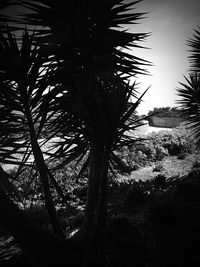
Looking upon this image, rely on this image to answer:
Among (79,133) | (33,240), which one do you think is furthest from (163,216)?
(33,240)

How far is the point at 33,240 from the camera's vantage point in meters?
1.30

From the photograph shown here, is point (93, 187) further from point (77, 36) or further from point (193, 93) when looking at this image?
point (193, 93)

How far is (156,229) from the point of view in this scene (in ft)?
10.9

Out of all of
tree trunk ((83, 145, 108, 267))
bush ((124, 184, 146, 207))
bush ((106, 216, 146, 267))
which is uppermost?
tree trunk ((83, 145, 108, 267))

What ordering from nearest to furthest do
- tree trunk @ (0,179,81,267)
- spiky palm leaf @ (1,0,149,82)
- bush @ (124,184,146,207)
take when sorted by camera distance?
tree trunk @ (0,179,81,267) < spiky palm leaf @ (1,0,149,82) < bush @ (124,184,146,207)

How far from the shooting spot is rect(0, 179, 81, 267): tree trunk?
125 cm

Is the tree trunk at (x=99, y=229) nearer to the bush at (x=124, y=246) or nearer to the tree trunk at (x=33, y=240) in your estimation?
the tree trunk at (x=33, y=240)

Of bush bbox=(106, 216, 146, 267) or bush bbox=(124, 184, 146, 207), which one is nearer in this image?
bush bbox=(106, 216, 146, 267)

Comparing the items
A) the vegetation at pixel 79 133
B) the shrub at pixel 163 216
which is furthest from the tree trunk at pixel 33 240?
the shrub at pixel 163 216

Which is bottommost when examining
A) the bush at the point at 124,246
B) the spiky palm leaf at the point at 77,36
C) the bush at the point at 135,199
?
the bush at the point at 124,246

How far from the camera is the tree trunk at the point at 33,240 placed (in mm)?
1246

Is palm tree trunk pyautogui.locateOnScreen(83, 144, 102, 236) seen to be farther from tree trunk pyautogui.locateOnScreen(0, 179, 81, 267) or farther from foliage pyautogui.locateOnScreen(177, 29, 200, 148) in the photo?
foliage pyautogui.locateOnScreen(177, 29, 200, 148)

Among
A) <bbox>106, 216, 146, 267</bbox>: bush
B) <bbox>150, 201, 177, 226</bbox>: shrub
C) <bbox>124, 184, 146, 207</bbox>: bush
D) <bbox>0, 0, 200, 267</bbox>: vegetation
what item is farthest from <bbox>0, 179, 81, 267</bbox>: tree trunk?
<bbox>124, 184, 146, 207</bbox>: bush

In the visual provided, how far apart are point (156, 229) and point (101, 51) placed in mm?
3158
